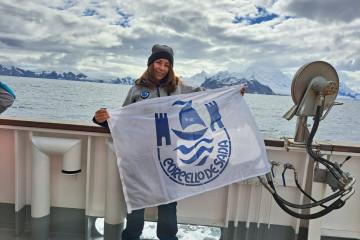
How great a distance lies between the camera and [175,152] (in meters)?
1.57

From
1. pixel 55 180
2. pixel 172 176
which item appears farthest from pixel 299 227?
pixel 55 180

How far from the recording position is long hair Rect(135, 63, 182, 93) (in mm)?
1667

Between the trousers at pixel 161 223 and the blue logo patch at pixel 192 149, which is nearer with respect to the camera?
the blue logo patch at pixel 192 149

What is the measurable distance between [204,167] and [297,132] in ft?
2.20

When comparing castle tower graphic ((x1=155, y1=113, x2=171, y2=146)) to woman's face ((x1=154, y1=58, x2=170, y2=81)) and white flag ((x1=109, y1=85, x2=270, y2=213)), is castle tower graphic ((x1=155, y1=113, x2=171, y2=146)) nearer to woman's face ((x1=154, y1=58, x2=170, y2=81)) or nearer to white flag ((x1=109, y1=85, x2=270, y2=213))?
white flag ((x1=109, y1=85, x2=270, y2=213))

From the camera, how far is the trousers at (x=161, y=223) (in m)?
1.69

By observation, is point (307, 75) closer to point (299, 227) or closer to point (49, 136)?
point (299, 227)

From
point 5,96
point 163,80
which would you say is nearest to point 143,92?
point 163,80

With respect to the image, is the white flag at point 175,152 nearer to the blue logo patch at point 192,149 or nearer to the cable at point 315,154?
the blue logo patch at point 192,149

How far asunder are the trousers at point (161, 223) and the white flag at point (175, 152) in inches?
5.9

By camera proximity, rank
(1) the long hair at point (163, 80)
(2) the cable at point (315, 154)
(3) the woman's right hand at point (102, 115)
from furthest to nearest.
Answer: (1) the long hair at point (163, 80), (3) the woman's right hand at point (102, 115), (2) the cable at point (315, 154)

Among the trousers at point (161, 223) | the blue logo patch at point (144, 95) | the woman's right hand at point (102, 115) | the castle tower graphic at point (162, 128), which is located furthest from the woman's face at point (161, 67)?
the trousers at point (161, 223)

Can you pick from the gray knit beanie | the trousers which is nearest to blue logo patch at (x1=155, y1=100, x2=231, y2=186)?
the trousers

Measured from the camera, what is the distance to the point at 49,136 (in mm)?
2084
